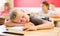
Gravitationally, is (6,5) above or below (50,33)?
above

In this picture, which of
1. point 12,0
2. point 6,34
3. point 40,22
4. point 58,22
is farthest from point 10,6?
point 6,34

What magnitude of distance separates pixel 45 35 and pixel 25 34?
0.52ft

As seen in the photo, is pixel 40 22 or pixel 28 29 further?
pixel 40 22

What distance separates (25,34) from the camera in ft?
3.85

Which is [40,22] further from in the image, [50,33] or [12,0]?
[12,0]

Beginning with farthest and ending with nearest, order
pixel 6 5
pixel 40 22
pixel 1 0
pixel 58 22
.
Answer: pixel 1 0 < pixel 6 5 < pixel 58 22 < pixel 40 22

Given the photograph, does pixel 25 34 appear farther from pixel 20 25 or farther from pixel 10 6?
pixel 10 6

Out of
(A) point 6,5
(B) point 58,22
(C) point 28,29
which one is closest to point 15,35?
(C) point 28,29

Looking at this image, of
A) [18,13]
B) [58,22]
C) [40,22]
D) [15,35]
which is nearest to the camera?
[15,35]

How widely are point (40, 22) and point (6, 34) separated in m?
0.50

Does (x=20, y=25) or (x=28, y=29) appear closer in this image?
(x=28, y=29)

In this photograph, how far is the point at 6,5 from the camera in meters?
4.90

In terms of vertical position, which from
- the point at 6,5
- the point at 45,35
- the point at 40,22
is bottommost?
the point at 45,35

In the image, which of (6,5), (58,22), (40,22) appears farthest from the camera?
(6,5)
